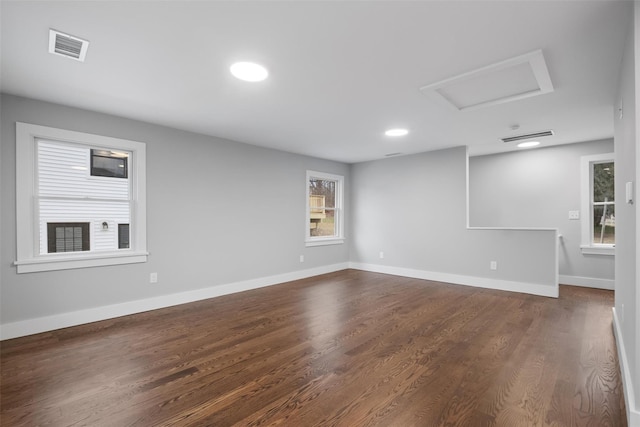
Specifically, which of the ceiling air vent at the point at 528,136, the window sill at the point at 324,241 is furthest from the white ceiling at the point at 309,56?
the window sill at the point at 324,241

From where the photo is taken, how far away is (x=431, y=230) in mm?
5375

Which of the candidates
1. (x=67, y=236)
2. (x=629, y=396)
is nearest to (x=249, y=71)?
(x=67, y=236)

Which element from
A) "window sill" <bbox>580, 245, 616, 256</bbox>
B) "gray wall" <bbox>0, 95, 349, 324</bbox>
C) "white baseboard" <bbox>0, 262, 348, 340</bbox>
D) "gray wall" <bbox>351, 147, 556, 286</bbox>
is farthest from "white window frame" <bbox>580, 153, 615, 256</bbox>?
"white baseboard" <bbox>0, 262, 348, 340</bbox>

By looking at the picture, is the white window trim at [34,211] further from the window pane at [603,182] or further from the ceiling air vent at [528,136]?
the window pane at [603,182]

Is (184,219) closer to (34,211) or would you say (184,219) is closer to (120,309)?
(120,309)

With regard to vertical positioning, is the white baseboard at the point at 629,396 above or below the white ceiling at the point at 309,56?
below

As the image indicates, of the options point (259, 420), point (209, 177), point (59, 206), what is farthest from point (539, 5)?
point (59, 206)

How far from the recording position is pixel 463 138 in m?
4.44

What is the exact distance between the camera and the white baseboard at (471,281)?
4270 mm

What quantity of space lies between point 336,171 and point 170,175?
133 inches

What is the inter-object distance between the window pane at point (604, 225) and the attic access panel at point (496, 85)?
10.9 ft

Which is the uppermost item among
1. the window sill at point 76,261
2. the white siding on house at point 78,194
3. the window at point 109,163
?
the window at point 109,163

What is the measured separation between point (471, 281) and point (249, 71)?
4552 mm

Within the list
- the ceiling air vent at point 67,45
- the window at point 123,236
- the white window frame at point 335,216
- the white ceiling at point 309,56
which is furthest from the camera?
the white window frame at point 335,216
